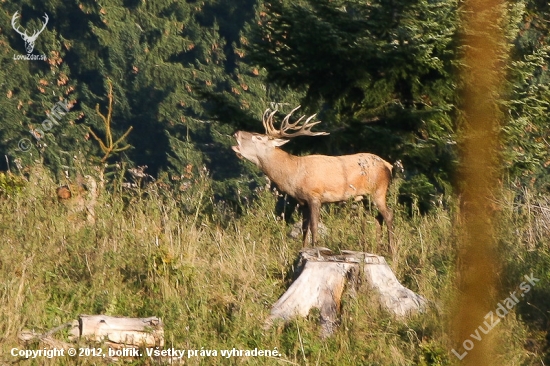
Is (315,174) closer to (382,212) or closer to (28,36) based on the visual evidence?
(382,212)

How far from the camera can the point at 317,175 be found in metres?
Result: 7.51

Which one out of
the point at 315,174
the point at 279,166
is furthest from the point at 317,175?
Result: the point at 279,166

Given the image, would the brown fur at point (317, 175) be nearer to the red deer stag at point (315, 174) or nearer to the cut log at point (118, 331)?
the red deer stag at point (315, 174)

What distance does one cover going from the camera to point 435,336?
16.9ft

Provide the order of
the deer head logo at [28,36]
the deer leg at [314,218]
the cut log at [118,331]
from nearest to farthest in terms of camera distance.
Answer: the cut log at [118,331]
the deer leg at [314,218]
the deer head logo at [28,36]

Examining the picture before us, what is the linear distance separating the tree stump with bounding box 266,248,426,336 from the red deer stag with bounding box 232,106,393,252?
1.58m

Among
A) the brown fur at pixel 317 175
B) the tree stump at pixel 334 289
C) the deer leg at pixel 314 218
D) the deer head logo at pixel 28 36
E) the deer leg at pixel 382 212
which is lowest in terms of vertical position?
the deer head logo at pixel 28 36

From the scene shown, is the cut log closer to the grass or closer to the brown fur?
the grass

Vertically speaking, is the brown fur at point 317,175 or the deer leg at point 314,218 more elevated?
the brown fur at point 317,175

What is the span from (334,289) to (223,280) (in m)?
0.78

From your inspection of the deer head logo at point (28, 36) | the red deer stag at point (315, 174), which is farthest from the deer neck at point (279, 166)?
the deer head logo at point (28, 36)

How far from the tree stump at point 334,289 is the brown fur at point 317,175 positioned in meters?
1.60

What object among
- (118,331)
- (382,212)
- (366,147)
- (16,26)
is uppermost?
(118,331)

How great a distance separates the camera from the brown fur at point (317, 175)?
7.50m
